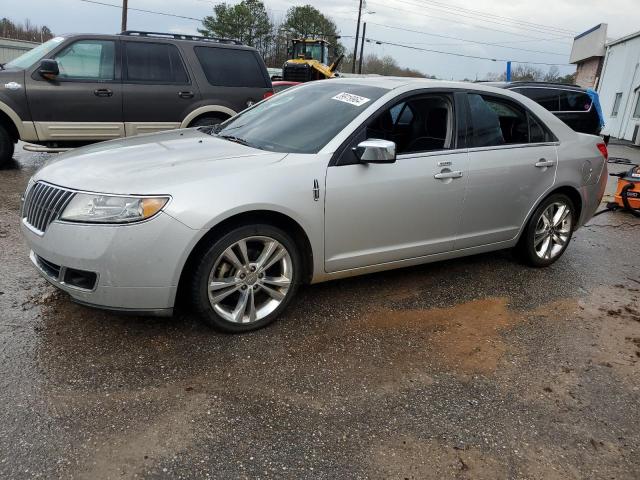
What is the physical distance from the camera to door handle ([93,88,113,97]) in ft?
24.6

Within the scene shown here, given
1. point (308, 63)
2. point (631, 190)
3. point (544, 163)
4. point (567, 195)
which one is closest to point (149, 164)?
point (544, 163)

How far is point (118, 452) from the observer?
2.32m

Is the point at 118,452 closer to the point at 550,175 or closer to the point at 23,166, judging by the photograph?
the point at 550,175

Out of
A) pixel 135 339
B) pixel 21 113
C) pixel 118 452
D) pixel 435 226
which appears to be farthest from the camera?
pixel 21 113

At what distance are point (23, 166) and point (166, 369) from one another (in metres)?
6.74

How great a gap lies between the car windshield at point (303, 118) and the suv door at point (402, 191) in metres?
0.20

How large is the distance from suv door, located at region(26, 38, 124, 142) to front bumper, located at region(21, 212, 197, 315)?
511 cm

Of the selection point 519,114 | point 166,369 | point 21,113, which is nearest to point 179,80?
point 21,113

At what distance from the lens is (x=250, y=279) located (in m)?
3.34

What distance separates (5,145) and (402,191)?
6533 millimetres

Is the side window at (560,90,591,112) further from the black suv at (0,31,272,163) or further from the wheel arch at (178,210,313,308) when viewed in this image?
the wheel arch at (178,210,313,308)

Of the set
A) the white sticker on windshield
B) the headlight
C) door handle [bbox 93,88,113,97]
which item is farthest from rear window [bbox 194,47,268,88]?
the headlight

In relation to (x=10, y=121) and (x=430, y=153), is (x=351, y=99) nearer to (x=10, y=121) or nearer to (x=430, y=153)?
(x=430, y=153)

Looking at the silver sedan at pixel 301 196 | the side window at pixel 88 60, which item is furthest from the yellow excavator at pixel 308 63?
the silver sedan at pixel 301 196
